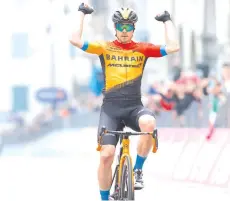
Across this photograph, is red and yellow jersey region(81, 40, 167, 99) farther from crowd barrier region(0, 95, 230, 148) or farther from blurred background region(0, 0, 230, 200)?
crowd barrier region(0, 95, 230, 148)

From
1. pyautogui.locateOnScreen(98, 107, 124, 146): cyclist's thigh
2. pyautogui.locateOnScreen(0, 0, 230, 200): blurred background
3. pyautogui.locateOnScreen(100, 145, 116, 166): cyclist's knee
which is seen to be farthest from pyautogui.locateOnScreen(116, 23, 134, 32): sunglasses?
pyautogui.locateOnScreen(0, 0, 230, 200): blurred background

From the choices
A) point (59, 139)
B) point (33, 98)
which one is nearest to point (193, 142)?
point (59, 139)

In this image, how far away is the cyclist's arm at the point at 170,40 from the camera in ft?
23.1

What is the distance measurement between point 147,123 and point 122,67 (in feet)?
2.15

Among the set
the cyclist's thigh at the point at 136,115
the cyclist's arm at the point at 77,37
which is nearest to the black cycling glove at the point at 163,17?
the cyclist's arm at the point at 77,37

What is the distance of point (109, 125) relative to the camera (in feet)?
22.7

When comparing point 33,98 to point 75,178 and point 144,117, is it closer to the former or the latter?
point 75,178

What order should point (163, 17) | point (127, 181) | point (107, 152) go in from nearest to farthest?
1. point (127, 181)
2. point (107, 152)
3. point (163, 17)

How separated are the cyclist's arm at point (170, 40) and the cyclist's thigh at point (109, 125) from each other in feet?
2.74

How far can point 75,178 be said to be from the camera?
11391 millimetres

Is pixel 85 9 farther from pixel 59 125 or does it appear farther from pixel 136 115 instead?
pixel 59 125

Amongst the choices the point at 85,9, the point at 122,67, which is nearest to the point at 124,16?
the point at 85,9

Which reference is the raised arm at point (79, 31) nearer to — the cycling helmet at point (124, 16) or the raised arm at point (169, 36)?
the cycling helmet at point (124, 16)

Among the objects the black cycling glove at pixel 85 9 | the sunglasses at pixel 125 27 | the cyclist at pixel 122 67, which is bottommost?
the cyclist at pixel 122 67
